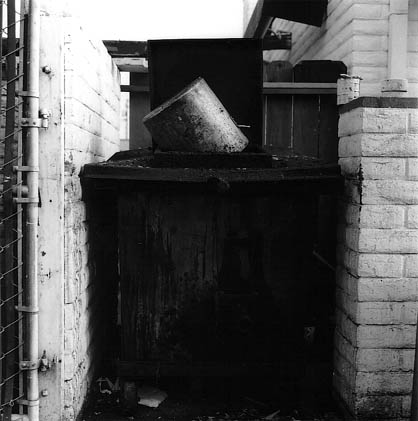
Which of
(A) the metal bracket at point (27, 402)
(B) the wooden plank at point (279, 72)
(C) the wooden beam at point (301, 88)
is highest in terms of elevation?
(B) the wooden plank at point (279, 72)

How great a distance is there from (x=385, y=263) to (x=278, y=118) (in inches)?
96.0

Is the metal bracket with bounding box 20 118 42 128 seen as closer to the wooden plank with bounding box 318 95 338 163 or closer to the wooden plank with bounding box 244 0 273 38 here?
the wooden plank with bounding box 318 95 338 163

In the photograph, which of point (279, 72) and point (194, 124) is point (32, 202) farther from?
point (279, 72)

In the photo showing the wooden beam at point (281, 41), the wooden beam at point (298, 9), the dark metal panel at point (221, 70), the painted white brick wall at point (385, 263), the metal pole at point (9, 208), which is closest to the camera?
the metal pole at point (9, 208)

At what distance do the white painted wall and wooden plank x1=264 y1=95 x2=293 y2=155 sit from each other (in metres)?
2.36

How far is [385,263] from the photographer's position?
3.29 meters

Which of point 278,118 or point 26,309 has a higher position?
point 278,118

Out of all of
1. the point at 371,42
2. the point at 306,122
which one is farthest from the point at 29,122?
the point at 371,42

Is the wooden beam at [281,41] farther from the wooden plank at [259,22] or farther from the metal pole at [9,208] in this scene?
the metal pole at [9,208]

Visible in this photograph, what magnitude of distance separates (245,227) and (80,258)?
94cm

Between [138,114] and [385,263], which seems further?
[138,114]

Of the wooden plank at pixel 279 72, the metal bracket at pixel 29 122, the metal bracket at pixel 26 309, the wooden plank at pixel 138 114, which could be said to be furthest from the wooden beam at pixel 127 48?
the metal bracket at pixel 26 309

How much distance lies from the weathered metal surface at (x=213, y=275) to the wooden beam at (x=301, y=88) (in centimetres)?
215

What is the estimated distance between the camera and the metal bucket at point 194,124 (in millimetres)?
3496
